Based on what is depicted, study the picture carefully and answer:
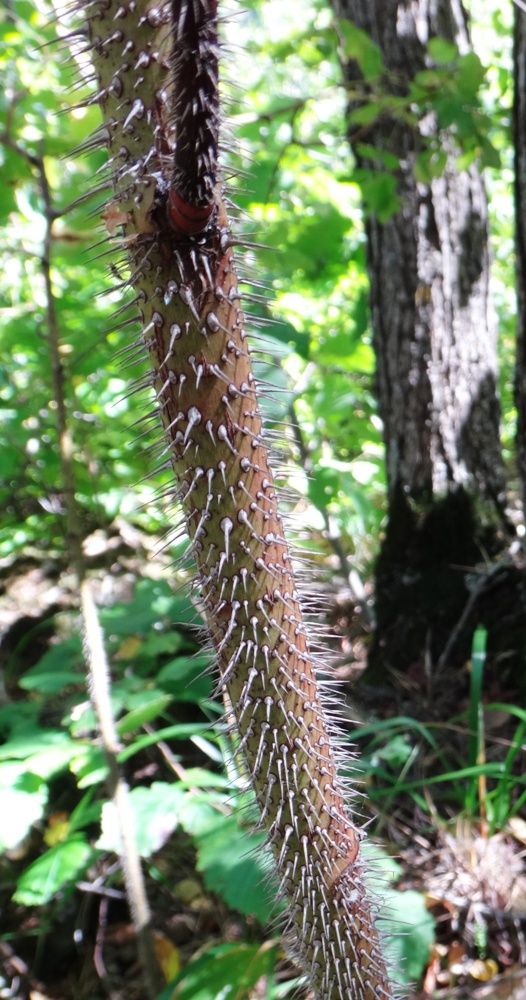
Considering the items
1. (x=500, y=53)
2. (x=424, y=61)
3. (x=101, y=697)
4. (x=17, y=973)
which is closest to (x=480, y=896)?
(x=101, y=697)

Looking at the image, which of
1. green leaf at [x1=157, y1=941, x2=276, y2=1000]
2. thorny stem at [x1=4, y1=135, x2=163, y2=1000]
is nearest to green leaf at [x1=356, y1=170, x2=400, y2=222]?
thorny stem at [x1=4, y1=135, x2=163, y2=1000]

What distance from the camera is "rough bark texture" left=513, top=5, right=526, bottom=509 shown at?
1.48 meters

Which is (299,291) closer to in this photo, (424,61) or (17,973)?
(424,61)

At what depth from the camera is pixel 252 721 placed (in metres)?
0.50

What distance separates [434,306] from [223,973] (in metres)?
1.70

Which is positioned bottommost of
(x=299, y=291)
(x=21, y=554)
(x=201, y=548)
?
(x=201, y=548)

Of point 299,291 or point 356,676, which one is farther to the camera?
point 299,291

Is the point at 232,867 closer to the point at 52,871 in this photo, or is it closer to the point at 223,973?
the point at 223,973

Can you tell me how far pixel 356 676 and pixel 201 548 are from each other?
177 centimetres

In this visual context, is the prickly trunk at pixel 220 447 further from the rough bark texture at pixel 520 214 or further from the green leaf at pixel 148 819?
the rough bark texture at pixel 520 214

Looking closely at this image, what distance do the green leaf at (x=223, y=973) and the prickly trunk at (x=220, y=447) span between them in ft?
1.84

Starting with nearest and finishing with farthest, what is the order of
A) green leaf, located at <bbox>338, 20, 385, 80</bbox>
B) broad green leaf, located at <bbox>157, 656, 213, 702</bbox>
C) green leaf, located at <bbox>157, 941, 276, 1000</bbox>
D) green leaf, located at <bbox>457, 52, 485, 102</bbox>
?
green leaf, located at <bbox>157, 941, 276, 1000</bbox> → green leaf, located at <bbox>457, 52, 485, 102</bbox> → green leaf, located at <bbox>338, 20, 385, 80</bbox> → broad green leaf, located at <bbox>157, 656, 213, 702</bbox>

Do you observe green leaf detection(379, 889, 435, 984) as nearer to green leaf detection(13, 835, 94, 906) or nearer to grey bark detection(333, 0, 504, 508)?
green leaf detection(13, 835, 94, 906)

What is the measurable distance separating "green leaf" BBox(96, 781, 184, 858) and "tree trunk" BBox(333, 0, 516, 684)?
3.06 feet
